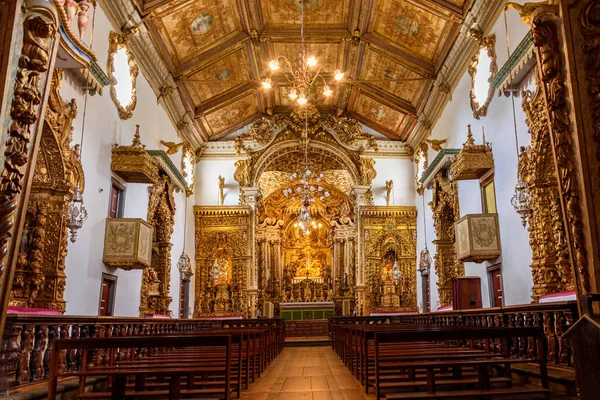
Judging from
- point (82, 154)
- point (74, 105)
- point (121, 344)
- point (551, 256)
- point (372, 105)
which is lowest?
point (121, 344)

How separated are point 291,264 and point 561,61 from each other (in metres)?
18.9

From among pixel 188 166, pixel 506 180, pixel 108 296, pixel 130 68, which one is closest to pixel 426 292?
pixel 506 180

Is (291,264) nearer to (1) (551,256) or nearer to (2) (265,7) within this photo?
(2) (265,7)

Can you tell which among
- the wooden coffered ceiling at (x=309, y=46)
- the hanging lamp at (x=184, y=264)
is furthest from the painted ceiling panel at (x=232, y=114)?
the hanging lamp at (x=184, y=264)

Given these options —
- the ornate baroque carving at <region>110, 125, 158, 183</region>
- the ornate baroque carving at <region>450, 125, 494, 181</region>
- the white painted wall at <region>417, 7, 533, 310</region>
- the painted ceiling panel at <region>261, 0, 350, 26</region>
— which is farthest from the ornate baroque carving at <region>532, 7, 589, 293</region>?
the painted ceiling panel at <region>261, 0, 350, 26</region>

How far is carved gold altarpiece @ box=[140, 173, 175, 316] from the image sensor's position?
44.5 feet

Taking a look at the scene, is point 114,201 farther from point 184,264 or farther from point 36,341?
point 36,341

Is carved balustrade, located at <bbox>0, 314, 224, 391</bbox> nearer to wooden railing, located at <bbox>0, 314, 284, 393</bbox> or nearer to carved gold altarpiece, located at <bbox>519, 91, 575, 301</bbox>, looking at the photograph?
wooden railing, located at <bbox>0, 314, 284, 393</bbox>

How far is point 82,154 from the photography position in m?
9.41

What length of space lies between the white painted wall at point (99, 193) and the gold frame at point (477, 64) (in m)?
8.18

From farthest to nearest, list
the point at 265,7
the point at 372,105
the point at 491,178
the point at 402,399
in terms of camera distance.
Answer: the point at 372,105
the point at 265,7
the point at 491,178
the point at 402,399

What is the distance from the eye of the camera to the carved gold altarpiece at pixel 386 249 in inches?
706

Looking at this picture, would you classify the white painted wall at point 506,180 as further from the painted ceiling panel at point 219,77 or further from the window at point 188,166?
the window at point 188,166

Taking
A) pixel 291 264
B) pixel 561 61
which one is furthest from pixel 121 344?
pixel 291 264
